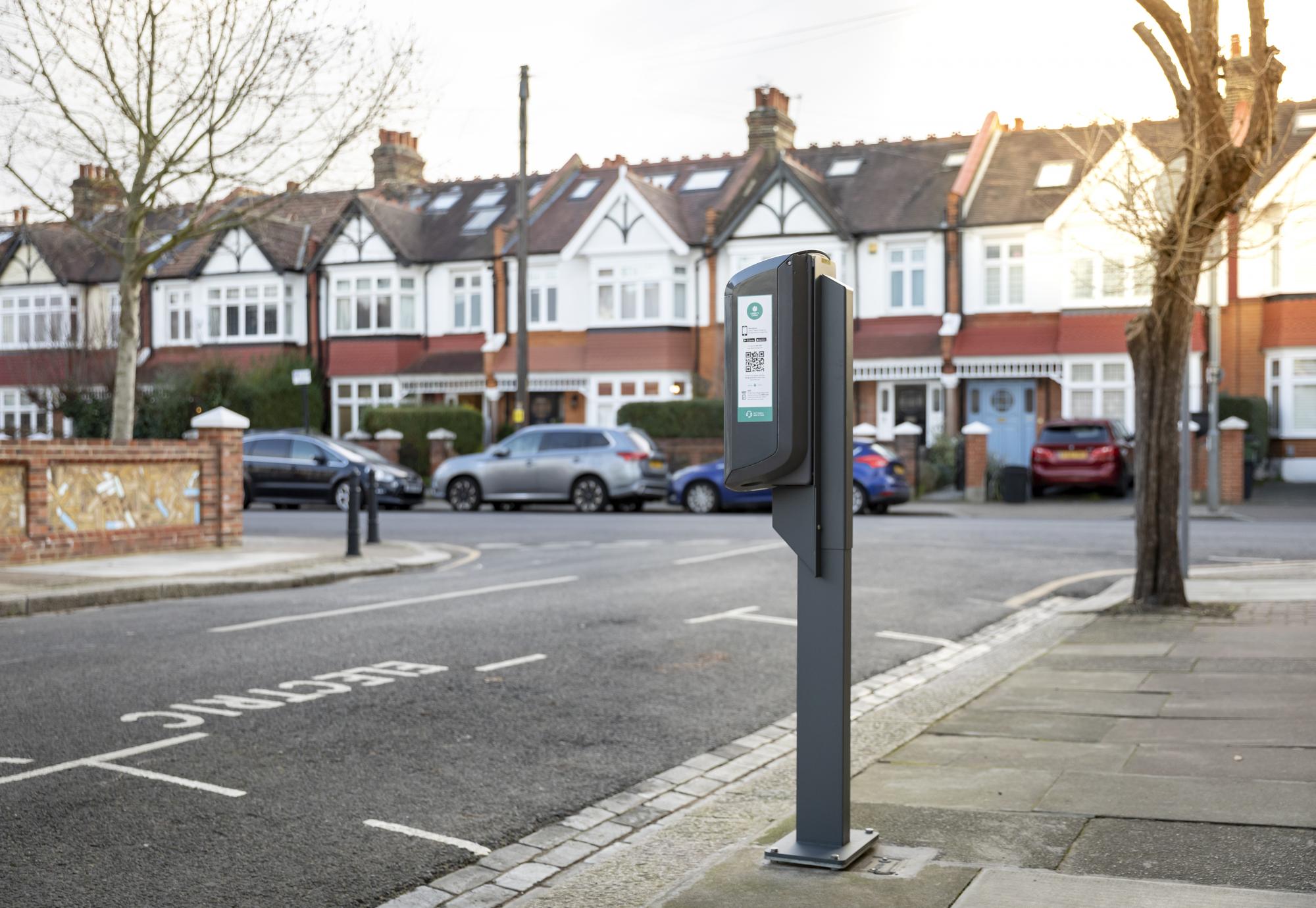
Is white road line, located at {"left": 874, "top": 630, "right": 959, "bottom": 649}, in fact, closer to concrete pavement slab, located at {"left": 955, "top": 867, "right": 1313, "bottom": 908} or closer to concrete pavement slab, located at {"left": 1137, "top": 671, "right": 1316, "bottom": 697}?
concrete pavement slab, located at {"left": 1137, "top": 671, "right": 1316, "bottom": 697}

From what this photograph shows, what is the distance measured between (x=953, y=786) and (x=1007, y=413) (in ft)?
99.4

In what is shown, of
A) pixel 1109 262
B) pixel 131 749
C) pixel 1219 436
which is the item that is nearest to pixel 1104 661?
pixel 1109 262

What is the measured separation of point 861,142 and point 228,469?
27702mm

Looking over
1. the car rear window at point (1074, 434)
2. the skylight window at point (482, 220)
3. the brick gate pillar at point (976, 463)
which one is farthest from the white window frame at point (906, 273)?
the skylight window at point (482, 220)

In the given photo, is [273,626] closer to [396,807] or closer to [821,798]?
[396,807]

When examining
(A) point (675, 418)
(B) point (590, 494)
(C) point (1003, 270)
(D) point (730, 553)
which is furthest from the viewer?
(C) point (1003, 270)

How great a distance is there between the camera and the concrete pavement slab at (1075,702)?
22.4 ft

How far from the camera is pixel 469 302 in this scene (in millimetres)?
40438

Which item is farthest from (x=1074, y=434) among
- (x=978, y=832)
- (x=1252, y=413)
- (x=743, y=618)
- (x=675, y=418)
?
→ (x=978, y=832)

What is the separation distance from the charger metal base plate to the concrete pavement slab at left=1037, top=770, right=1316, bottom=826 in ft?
3.34

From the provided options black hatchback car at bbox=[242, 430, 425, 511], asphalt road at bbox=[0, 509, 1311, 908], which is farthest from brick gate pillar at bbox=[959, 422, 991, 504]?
asphalt road at bbox=[0, 509, 1311, 908]

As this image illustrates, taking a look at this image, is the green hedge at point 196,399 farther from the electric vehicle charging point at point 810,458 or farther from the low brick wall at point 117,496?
the electric vehicle charging point at point 810,458

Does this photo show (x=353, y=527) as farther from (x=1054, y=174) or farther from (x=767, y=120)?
(x=767, y=120)

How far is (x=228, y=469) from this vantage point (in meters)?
16.2
